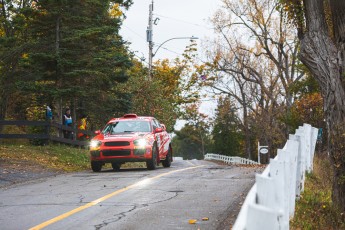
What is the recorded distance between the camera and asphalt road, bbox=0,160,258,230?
848 centimetres

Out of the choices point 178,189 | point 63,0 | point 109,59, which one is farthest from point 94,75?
point 178,189

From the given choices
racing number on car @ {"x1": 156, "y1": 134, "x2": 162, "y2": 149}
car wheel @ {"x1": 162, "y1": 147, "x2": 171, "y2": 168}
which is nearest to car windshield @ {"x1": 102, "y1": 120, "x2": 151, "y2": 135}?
racing number on car @ {"x1": 156, "y1": 134, "x2": 162, "y2": 149}

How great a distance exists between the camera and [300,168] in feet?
38.0

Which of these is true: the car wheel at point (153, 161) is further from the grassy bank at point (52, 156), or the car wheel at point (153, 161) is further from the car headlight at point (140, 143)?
the grassy bank at point (52, 156)

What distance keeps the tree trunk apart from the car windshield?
830 cm

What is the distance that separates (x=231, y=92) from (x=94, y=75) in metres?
27.5

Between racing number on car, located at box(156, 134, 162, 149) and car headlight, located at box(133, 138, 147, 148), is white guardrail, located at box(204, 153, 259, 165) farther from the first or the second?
car headlight, located at box(133, 138, 147, 148)

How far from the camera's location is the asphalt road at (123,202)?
27.8 feet

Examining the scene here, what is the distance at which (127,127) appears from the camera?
63.6 feet

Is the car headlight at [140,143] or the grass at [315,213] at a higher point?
the car headlight at [140,143]

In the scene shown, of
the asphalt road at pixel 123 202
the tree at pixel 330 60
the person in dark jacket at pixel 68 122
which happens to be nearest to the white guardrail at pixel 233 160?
the person in dark jacket at pixel 68 122

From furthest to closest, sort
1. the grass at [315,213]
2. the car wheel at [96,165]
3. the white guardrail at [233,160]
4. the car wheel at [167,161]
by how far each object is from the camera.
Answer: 1. the white guardrail at [233,160]
2. the car wheel at [167,161]
3. the car wheel at [96,165]
4. the grass at [315,213]

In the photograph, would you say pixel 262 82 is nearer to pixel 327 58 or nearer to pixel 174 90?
pixel 174 90

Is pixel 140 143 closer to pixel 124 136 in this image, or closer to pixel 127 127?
pixel 124 136
